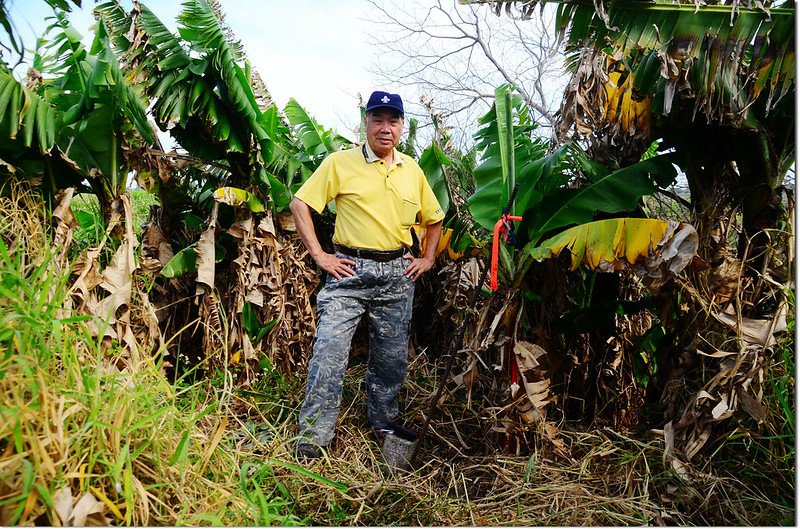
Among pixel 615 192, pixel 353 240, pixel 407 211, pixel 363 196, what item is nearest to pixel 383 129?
pixel 363 196

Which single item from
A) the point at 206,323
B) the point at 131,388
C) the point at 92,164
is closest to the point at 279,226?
the point at 206,323

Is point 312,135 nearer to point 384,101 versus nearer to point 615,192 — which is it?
point 384,101

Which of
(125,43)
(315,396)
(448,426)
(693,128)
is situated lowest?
(448,426)

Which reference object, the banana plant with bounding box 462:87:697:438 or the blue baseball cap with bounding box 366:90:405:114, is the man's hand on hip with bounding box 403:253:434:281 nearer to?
the banana plant with bounding box 462:87:697:438

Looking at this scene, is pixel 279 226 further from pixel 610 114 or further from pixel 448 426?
pixel 610 114

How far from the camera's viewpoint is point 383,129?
3688 mm

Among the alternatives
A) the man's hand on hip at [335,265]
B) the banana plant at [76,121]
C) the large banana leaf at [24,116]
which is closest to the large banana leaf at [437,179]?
the man's hand on hip at [335,265]

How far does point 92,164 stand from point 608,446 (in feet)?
13.7

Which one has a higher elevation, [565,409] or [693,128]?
[693,128]

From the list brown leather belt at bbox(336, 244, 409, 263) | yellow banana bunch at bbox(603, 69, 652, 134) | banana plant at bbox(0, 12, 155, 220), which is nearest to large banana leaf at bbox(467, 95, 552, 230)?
yellow banana bunch at bbox(603, 69, 652, 134)

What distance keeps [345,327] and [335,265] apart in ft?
1.34

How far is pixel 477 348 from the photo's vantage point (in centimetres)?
385

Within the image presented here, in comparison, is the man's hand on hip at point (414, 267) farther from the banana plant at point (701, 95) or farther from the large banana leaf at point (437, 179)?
the banana plant at point (701, 95)

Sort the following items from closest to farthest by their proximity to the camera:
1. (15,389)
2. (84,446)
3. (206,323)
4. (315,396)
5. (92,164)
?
(15,389), (84,446), (315,396), (92,164), (206,323)
